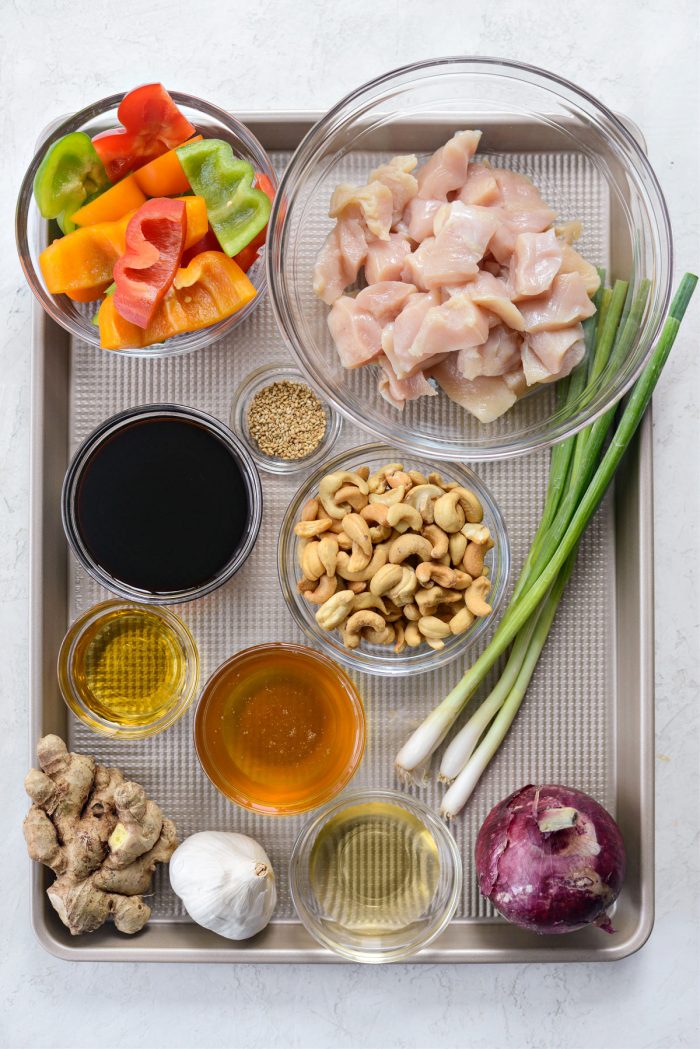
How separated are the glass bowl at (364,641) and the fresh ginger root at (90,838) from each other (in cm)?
35

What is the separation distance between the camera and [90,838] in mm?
1269

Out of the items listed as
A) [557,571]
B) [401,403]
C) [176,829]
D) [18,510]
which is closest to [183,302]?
[401,403]

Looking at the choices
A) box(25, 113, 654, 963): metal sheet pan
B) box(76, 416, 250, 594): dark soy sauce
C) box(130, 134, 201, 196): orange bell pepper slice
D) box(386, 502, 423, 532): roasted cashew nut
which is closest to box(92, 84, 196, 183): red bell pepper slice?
box(130, 134, 201, 196): orange bell pepper slice

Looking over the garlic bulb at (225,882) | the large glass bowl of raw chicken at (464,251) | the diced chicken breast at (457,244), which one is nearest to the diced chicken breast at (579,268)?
the large glass bowl of raw chicken at (464,251)

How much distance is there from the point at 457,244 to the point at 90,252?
506mm

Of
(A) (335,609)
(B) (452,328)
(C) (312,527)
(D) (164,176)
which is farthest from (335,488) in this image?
(D) (164,176)

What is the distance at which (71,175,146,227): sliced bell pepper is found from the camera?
121cm

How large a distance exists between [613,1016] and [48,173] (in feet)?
4.96

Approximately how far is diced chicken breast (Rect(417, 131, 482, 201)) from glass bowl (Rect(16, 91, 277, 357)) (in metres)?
0.23

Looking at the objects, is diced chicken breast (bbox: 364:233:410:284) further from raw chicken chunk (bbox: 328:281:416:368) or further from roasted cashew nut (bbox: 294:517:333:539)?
roasted cashew nut (bbox: 294:517:333:539)

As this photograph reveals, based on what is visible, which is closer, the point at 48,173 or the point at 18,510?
the point at 48,173

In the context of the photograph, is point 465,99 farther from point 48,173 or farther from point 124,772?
point 124,772

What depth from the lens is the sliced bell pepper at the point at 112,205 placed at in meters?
1.21

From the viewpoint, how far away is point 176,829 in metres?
1.34
